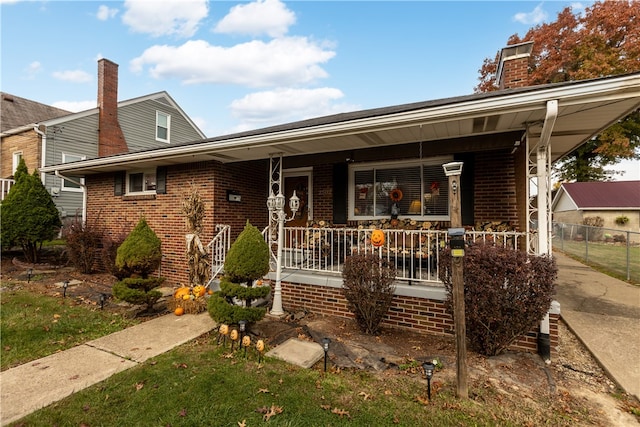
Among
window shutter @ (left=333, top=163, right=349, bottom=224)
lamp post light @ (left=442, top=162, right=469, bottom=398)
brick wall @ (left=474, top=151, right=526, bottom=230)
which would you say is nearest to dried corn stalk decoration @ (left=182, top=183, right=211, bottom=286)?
window shutter @ (left=333, top=163, right=349, bottom=224)

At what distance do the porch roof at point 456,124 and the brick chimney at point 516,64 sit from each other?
64.0 inches

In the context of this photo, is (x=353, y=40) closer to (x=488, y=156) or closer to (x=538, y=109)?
(x=488, y=156)

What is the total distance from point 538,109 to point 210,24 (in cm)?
882

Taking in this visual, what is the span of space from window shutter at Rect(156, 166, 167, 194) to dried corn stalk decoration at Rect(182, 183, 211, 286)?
193 cm

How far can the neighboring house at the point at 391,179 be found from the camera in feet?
12.5

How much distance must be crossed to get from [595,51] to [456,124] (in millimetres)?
18032

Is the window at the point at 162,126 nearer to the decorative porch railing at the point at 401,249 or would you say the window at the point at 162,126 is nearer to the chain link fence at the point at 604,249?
the decorative porch railing at the point at 401,249

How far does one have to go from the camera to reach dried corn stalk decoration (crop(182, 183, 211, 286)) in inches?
219

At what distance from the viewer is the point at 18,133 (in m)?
13.9

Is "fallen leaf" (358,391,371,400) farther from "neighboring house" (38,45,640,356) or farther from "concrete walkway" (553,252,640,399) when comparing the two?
"concrete walkway" (553,252,640,399)

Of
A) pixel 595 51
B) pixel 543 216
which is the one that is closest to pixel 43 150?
pixel 543 216

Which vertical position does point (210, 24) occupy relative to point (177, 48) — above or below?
below

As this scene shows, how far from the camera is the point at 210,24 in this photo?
8.70 metres

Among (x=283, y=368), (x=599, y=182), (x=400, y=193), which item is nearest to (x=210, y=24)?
(x=400, y=193)
